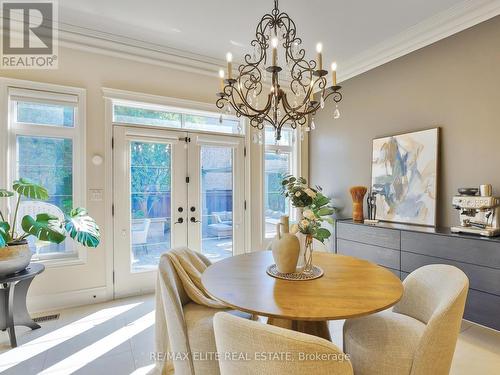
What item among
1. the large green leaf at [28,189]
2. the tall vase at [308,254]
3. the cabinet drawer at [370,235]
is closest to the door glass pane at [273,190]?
the cabinet drawer at [370,235]

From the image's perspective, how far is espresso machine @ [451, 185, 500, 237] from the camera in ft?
7.87

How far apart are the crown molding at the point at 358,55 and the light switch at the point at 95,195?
162cm

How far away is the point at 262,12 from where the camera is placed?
274 centimetres

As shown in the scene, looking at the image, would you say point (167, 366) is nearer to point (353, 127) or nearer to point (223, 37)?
point (223, 37)

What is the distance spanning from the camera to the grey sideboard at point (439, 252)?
7.41 ft

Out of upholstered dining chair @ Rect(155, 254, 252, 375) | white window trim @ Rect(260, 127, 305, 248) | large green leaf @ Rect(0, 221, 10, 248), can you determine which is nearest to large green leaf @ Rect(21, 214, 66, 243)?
large green leaf @ Rect(0, 221, 10, 248)

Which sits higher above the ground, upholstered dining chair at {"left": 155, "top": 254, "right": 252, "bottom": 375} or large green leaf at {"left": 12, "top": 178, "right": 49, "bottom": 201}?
large green leaf at {"left": 12, "top": 178, "right": 49, "bottom": 201}

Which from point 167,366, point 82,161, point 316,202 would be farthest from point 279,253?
point 82,161

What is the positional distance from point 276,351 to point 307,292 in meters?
0.58

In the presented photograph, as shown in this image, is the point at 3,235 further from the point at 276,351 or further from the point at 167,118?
the point at 276,351

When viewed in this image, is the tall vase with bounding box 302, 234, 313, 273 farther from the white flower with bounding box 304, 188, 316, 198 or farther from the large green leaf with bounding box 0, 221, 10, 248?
the large green leaf with bounding box 0, 221, 10, 248

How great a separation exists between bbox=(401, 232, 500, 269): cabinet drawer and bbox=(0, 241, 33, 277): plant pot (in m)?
3.63

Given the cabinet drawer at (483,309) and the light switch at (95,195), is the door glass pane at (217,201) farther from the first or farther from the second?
the cabinet drawer at (483,309)

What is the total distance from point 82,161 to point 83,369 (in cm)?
210
